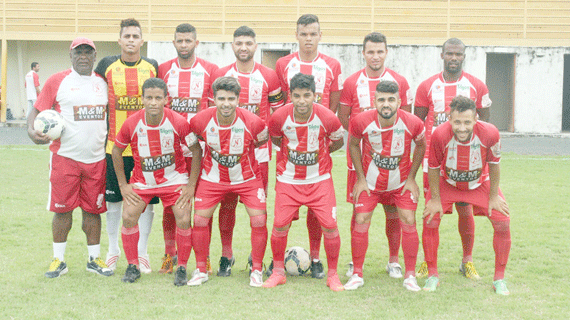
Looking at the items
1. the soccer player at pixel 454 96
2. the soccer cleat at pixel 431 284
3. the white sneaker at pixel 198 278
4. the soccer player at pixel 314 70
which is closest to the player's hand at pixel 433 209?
the soccer player at pixel 454 96

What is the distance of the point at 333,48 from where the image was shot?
18734 mm

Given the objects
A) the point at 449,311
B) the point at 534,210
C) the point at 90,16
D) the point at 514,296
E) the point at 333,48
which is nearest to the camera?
the point at 449,311

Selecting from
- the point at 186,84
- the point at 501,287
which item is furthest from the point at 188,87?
the point at 501,287

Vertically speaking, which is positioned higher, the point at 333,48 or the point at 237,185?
the point at 333,48

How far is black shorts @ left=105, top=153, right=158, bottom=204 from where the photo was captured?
5391mm

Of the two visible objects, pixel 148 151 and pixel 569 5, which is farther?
pixel 569 5

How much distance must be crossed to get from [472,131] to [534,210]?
3.91 m

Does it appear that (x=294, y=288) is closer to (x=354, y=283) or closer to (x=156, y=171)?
(x=354, y=283)

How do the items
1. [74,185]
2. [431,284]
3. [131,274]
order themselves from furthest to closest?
[74,185]
[131,274]
[431,284]

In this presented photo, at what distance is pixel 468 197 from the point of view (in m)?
4.96

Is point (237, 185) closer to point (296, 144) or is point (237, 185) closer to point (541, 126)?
point (296, 144)

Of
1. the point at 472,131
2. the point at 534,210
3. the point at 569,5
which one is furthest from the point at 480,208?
the point at 569,5

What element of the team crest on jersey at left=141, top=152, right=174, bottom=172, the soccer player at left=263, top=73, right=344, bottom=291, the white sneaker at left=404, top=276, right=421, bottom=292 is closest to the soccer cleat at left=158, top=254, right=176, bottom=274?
the team crest on jersey at left=141, top=152, right=174, bottom=172

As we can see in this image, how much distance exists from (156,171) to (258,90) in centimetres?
120
